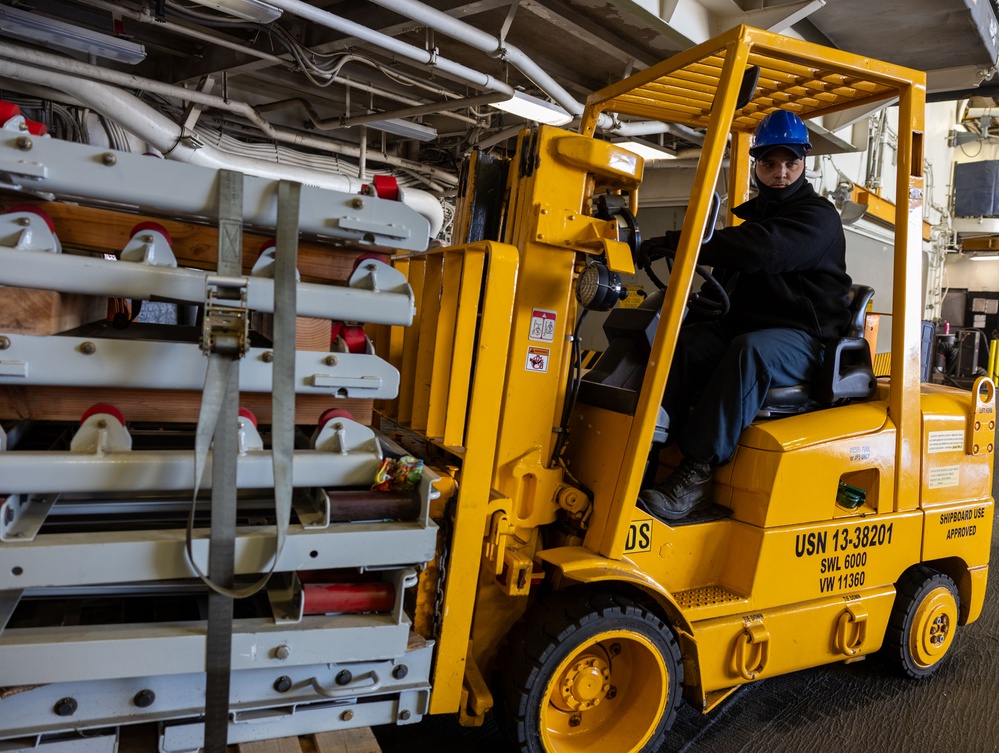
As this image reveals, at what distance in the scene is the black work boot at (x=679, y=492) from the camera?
3037 millimetres

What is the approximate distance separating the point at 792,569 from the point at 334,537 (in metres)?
2.08

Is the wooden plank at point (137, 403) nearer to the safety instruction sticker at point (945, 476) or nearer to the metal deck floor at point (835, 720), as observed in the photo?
the metal deck floor at point (835, 720)

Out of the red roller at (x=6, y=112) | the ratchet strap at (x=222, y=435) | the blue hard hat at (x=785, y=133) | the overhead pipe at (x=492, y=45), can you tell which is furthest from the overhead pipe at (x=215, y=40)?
the blue hard hat at (x=785, y=133)

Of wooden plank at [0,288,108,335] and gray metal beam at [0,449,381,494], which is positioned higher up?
wooden plank at [0,288,108,335]

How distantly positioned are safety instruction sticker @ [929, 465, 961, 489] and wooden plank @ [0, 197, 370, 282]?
3.01m

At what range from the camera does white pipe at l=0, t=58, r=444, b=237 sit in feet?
18.0

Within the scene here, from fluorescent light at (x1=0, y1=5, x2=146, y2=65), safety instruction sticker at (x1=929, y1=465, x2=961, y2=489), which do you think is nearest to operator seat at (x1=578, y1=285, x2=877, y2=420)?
safety instruction sticker at (x1=929, y1=465, x2=961, y2=489)

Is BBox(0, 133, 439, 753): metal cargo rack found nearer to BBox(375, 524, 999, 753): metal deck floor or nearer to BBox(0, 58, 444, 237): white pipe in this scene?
BBox(375, 524, 999, 753): metal deck floor

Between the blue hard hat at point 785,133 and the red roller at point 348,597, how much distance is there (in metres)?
2.55

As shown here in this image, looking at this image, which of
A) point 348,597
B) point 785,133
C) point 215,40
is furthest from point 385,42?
point 348,597

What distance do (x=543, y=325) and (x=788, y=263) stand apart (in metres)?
1.11

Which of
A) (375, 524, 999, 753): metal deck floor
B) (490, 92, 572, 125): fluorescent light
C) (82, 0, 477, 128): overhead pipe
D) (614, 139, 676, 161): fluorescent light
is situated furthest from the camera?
(614, 139, 676, 161): fluorescent light

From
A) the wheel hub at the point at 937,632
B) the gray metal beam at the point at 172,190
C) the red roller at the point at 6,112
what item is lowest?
the wheel hub at the point at 937,632

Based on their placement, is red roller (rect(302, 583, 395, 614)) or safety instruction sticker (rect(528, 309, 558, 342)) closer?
red roller (rect(302, 583, 395, 614))
